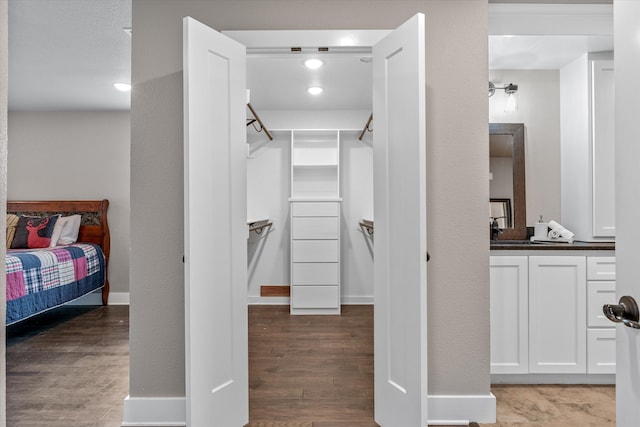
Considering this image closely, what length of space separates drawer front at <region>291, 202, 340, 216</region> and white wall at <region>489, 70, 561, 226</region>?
2040 millimetres

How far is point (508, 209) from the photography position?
10.6 feet

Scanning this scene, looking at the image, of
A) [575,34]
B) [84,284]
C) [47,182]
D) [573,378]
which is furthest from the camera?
[47,182]

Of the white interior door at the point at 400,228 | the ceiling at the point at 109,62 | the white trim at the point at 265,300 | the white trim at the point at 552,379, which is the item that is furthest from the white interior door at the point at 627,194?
the white trim at the point at 265,300

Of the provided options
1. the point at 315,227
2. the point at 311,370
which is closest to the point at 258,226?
the point at 315,227

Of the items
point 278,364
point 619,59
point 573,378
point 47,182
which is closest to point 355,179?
point 278,364

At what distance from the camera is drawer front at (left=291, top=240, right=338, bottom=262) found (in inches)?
189

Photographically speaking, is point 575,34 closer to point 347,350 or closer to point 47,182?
point 347,350

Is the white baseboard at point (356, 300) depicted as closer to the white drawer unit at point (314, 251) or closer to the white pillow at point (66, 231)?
the white drawer unit at point (314, 251)

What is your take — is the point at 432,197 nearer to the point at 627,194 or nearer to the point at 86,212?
the point at 627,194

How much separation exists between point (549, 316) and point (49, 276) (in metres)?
4.29

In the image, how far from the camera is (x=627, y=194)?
0.87m

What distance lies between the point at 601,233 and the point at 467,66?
161 centimetres

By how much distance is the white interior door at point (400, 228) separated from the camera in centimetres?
188

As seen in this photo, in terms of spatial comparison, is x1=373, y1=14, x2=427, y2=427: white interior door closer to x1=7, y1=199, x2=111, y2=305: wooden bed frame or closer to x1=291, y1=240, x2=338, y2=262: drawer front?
x1=291, y1=240, x2=338, y2=262: drawer front
